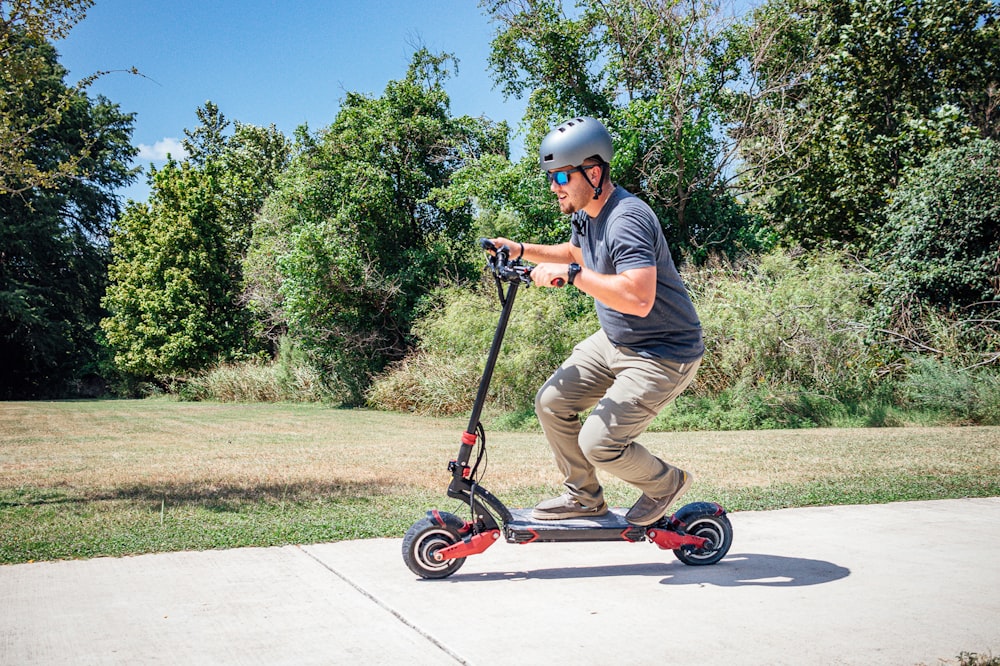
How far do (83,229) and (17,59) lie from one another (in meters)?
39.4

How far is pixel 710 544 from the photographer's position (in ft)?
14.6

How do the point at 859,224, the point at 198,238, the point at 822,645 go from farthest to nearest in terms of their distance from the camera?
the point at 198,238 → the point at 859,224 → the point at 822,645

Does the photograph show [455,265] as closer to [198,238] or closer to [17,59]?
[198,238]

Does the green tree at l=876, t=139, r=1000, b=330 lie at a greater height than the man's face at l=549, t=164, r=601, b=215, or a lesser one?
greater

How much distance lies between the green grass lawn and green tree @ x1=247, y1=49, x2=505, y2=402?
10.0 metres

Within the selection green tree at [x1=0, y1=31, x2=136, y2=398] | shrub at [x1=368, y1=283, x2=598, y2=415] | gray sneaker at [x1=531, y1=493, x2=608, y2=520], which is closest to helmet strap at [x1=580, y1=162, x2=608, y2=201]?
gray sneaker at [x1=531, y1=493, x2=608, y2=520]

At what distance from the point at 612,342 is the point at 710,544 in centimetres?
124

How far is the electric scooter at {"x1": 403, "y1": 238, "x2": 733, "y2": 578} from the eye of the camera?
4055 millimetres

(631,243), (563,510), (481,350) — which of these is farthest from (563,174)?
(481,350)

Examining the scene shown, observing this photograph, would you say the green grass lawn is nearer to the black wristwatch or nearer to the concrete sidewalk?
the concrete sidewalk

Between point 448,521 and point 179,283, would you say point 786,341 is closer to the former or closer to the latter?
point 448,521

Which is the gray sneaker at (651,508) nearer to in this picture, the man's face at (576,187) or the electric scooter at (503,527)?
the electric scooter at (503,527)

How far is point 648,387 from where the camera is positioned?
157 inches

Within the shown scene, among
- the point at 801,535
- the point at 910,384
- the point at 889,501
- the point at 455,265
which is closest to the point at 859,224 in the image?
the point at 910,384
